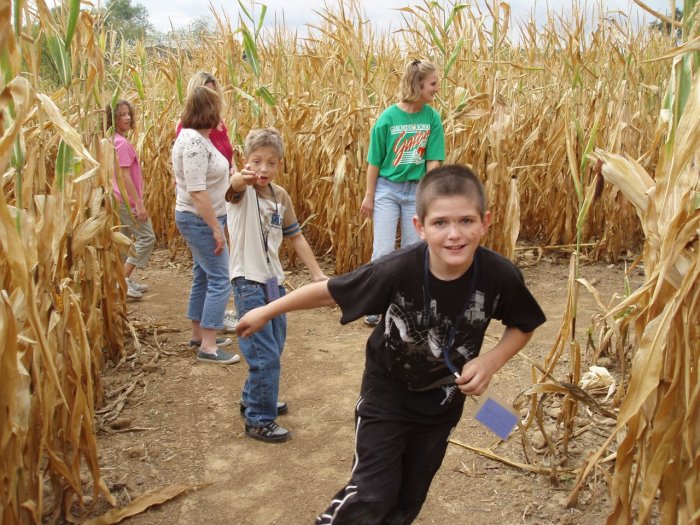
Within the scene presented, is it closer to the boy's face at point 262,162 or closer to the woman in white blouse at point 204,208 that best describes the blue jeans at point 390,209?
the woman in white blouse at point 204,208

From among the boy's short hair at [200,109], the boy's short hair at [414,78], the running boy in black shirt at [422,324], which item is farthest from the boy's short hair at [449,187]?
the boy's short hair at [414,78]

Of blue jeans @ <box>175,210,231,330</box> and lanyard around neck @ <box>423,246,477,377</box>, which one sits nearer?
lanyard around neck @ <box>423,246,477,377</box>

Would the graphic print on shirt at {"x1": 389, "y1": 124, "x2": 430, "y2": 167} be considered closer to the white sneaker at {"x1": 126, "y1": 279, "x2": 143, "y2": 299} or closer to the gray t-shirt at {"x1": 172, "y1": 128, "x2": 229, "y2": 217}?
the gray t-shirt at {"x1": 172, "y1": 128, "x2": 229, "y2": 217}

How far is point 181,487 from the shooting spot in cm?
291

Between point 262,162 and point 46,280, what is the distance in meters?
1.08

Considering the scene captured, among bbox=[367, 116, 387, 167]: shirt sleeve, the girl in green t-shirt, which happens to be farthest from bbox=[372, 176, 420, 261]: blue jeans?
bbox=[367, 116, 387, 167]: shirt sleeve

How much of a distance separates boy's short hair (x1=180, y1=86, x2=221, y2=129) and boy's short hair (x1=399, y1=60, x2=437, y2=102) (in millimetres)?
1346

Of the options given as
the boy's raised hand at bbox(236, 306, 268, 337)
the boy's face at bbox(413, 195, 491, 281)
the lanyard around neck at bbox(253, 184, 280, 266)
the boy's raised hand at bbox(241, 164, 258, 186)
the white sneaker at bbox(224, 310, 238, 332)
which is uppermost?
the boy's raised hand at bbox(241, 164, 258, 186)

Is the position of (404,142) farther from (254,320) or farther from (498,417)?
(498,417)

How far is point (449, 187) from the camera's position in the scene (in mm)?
2004

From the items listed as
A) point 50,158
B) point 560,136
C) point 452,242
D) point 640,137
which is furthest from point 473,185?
point 640,137

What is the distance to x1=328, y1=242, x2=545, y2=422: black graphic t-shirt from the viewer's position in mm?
2076

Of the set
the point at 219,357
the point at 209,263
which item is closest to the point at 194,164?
the point at 209,263

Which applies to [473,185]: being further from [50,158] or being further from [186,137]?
[50,158]
